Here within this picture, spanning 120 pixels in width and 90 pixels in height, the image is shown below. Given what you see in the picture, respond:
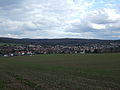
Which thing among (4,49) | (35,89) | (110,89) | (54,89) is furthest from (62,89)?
(4,49)

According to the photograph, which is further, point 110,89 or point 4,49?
point 4,49

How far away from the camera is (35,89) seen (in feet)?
61.0

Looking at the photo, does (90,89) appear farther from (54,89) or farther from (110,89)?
(54,89)

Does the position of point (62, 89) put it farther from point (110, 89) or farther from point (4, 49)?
point (4, 49)

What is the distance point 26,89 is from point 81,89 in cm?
468

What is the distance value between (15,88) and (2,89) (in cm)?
124

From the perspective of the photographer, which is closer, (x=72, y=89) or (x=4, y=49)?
(x=72, y=89)

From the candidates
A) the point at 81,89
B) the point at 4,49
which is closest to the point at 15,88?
the point at 81,89

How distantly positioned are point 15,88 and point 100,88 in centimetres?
748

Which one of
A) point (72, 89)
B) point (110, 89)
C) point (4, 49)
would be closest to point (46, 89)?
point (72, 89)

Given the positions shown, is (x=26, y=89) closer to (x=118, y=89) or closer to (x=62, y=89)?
(x=62, y=89)

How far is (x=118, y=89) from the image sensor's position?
18625 millimetres

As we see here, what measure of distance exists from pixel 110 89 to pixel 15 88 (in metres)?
8.24

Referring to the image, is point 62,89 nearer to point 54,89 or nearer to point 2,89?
point 54,89
